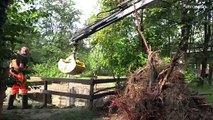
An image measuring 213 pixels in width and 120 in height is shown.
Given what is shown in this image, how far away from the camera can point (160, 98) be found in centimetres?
658

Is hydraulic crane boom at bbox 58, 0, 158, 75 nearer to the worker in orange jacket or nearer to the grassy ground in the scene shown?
the worker in orange jacket

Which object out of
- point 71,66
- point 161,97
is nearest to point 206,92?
point 161,97

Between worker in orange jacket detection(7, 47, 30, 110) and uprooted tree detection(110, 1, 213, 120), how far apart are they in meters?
2.23

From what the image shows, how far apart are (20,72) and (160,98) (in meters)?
3.25

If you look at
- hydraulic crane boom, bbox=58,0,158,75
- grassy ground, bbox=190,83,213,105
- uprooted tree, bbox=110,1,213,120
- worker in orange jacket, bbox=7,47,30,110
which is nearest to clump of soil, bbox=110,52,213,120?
uprooted tree, bbox=110,1,213,120

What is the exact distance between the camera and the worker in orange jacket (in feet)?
25.7

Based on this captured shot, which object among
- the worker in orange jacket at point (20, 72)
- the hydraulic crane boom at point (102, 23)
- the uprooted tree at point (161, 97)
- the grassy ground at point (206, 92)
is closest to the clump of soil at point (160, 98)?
the uprooted tree at point (161, 97)

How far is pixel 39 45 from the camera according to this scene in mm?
34656

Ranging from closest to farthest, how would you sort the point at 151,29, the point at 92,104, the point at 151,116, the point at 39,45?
the point at 151,116, the point at 92,104, the point at 151,29, the point at 39,45

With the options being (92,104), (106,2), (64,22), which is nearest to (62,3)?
(64,22)

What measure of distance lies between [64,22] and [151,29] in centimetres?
2636

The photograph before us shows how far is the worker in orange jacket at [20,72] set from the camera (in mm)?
7844

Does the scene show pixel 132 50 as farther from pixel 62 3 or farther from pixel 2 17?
pixel 62 3

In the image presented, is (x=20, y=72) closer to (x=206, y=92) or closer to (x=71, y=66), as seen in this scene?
(x=71, y=66)
